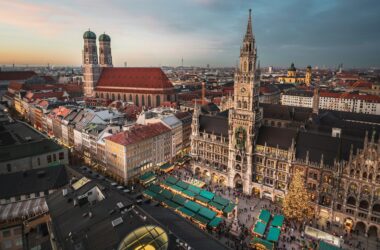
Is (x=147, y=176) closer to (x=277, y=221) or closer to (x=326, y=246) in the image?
(x=277, y=221)

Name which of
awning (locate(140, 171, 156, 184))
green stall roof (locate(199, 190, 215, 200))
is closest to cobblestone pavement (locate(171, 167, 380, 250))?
green stall roof (locate(199, 190, 215, 200))

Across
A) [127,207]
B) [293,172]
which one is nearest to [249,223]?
[293,172]

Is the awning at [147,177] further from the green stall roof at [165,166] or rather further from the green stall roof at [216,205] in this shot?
the green stall roof at [216,205]

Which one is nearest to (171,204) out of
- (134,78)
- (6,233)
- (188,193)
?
(188,193)

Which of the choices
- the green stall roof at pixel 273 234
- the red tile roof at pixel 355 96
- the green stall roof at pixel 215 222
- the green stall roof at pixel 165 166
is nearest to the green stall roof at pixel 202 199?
the green stall roof at pixel 215 222

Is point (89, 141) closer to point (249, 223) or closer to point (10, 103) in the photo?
point (249, 223)

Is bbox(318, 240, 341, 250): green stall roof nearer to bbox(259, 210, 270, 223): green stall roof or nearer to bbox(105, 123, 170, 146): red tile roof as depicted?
bbox(259, 210, 270, 223): green stall roof
